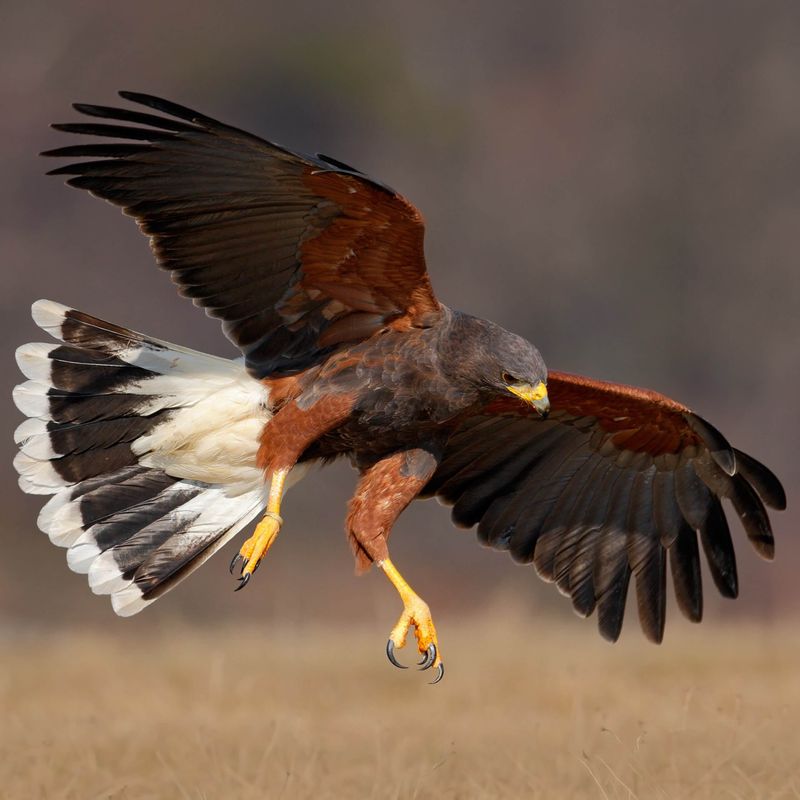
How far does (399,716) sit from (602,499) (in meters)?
1.65

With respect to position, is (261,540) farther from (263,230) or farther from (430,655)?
(263,230)

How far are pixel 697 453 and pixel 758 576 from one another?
627 inches

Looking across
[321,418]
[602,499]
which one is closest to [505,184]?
[602,499]

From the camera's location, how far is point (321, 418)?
698 cm

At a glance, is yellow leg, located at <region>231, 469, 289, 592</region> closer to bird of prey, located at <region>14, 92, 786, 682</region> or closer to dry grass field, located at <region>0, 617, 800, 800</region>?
bird of prey, located at <region>14, 92, 786, 682</region>

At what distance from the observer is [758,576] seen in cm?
2317

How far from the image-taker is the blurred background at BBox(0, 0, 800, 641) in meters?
23.5

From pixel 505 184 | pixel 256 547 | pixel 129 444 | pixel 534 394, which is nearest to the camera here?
pixel 256 547

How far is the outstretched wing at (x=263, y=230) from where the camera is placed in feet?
20.7

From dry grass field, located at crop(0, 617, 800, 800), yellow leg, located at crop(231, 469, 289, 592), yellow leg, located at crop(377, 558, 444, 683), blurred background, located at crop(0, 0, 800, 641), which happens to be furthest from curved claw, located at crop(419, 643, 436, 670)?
blurred background, located at crop(0, 0, 800, 641)

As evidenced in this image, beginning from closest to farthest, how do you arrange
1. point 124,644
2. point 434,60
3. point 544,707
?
point 544,707 < point 124,644 < point 434,60

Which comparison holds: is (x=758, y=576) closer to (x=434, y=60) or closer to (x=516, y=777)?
(x=434, y=60)

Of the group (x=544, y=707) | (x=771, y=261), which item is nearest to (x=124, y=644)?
(x=544, y=707)

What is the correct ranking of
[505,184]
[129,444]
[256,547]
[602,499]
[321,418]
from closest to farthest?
1. [256,547]
2. [321,418]
3. [129,444]
4. [602,499]
5. [505,184]
